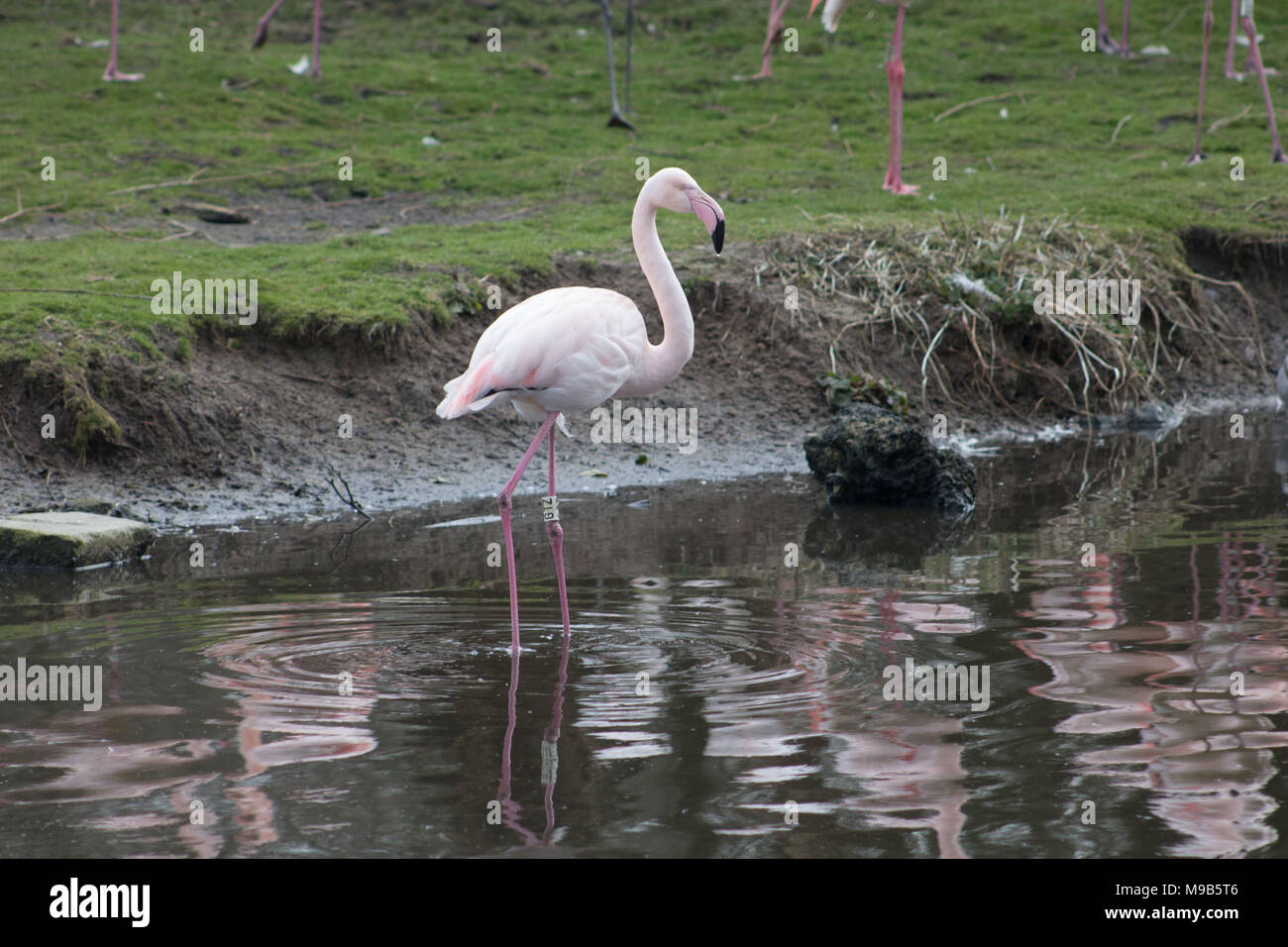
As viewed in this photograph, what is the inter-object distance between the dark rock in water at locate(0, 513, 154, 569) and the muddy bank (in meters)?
0.43

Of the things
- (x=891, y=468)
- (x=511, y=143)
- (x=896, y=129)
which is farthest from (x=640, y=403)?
(x=511, y=143)

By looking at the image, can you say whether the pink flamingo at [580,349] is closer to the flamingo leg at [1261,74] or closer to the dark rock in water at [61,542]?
the dark rock in water at [61,542]

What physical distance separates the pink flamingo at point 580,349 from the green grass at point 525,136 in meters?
3.24

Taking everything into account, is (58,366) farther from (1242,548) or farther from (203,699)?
(1242,548)

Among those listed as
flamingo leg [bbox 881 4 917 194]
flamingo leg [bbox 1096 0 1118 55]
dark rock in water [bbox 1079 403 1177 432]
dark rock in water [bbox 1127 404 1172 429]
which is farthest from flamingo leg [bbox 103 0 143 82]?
flamingo leg [bbox 1096 0 1118 55]

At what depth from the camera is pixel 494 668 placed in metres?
4.98

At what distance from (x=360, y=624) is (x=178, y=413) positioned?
2.99m

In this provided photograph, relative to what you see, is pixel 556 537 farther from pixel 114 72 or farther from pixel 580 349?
pixel 114 72

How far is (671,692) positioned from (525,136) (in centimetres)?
1045

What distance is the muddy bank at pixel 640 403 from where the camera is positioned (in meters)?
7.66

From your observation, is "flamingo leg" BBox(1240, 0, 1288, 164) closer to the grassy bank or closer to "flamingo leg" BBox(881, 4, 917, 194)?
the grassy bank

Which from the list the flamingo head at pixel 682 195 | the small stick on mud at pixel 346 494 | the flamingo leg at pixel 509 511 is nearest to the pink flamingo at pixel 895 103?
the small stick on mud at pixel 346 494

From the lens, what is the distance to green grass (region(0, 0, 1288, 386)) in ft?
31.1
